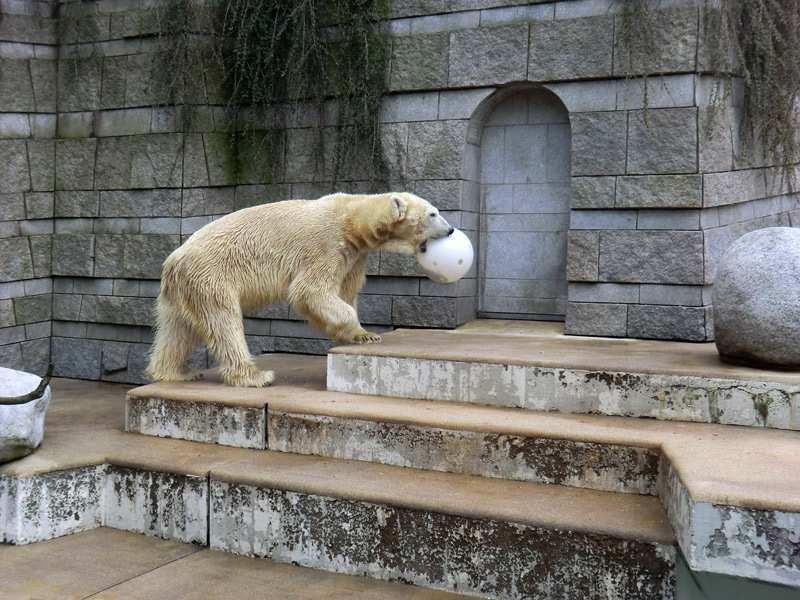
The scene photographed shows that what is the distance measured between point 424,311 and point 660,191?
6.71 feet

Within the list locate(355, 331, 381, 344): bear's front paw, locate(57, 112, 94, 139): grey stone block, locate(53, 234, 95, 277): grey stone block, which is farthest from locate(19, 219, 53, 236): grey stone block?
locate(355, 331, 381, 344): bear's front paw

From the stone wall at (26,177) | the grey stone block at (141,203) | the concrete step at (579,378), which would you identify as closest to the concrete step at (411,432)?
the concrete step at (579,378)

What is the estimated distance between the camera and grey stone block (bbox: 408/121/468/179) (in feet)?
20.4

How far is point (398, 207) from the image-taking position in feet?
15.6

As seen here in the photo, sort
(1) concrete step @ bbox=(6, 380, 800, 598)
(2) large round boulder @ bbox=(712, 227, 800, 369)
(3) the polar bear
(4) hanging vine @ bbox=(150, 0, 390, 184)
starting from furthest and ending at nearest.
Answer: (4) hanging vine @ bbox=(150, 0, 390, 184) < (3) the polar bear < (2) large round boulder @ bbox=(712, 227, 800, 369) < (1) concrete step @ bbox=(6, 380, 800, 598)

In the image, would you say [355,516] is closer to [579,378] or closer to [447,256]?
[579,378]

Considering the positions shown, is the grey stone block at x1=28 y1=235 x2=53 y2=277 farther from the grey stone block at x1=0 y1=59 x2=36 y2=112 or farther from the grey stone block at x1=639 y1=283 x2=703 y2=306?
the grey stone block at x1=639 y1=283 x2=703 y2=306

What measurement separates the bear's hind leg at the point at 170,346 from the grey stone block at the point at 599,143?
120 inches

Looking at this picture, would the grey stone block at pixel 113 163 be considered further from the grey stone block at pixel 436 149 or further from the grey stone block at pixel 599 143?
the grey stone block at pixel 599 143

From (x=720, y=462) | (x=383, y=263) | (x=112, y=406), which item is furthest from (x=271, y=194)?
(x=720, y=462)

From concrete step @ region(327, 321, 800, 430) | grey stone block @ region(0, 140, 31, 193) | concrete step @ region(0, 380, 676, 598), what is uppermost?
grey stone block @ region(0, 140, 31, 193)

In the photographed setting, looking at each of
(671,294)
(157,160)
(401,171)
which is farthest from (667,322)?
(157,160)

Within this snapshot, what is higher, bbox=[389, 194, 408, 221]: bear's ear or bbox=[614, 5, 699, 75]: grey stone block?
bbox=[614, 5, 699, 75]: grey stone block

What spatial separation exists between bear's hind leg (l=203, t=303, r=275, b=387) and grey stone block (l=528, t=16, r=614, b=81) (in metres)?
2.98
